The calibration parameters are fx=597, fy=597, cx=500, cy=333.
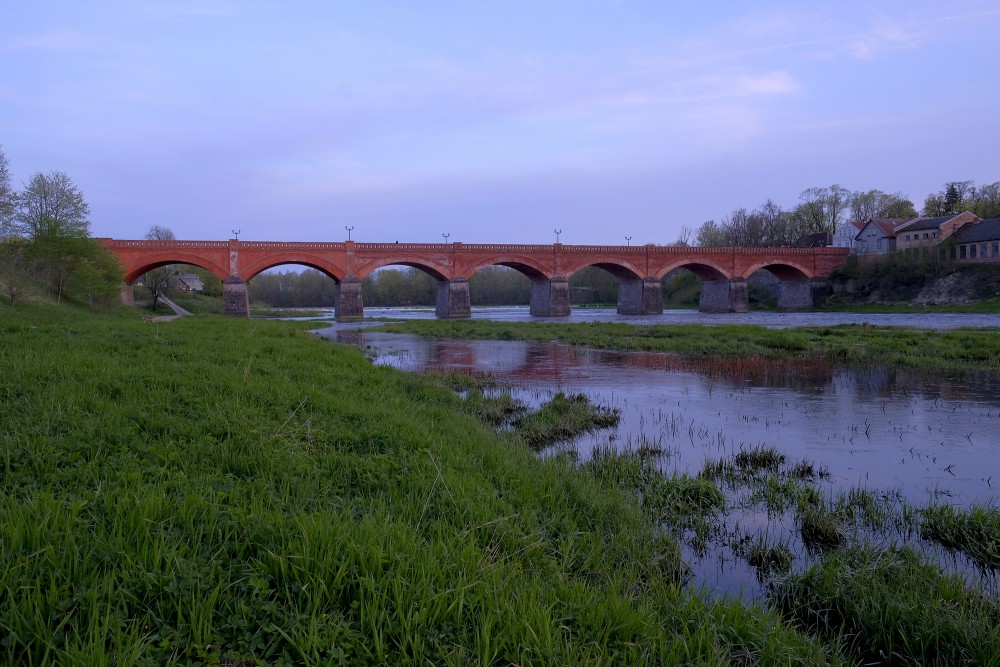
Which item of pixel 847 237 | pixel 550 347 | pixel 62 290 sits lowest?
pixel 550 347

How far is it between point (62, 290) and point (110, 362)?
39.5 m

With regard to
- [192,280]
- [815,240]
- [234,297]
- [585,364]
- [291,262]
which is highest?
[815,240]

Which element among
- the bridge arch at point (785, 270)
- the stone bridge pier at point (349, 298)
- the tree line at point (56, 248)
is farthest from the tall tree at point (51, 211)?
the bridge arch at point (785, 270)

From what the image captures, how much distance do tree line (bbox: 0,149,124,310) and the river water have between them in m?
Answer: 29.3

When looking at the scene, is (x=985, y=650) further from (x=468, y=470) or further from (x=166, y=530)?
(x=166, y=530)

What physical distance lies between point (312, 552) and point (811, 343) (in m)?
23.8

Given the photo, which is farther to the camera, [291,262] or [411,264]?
[411,264]

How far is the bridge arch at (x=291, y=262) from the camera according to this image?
2217 inches

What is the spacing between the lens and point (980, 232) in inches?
2603

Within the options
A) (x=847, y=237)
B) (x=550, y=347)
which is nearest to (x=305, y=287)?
(x=847, y=237)

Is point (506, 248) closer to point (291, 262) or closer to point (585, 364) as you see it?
point (291, 262)

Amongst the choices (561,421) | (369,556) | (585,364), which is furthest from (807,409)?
(369,556)

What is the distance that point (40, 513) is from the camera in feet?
11.0

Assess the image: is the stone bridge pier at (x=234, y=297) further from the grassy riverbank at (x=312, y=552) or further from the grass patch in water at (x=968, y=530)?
the grass patch in water at (x=968, y=530)
